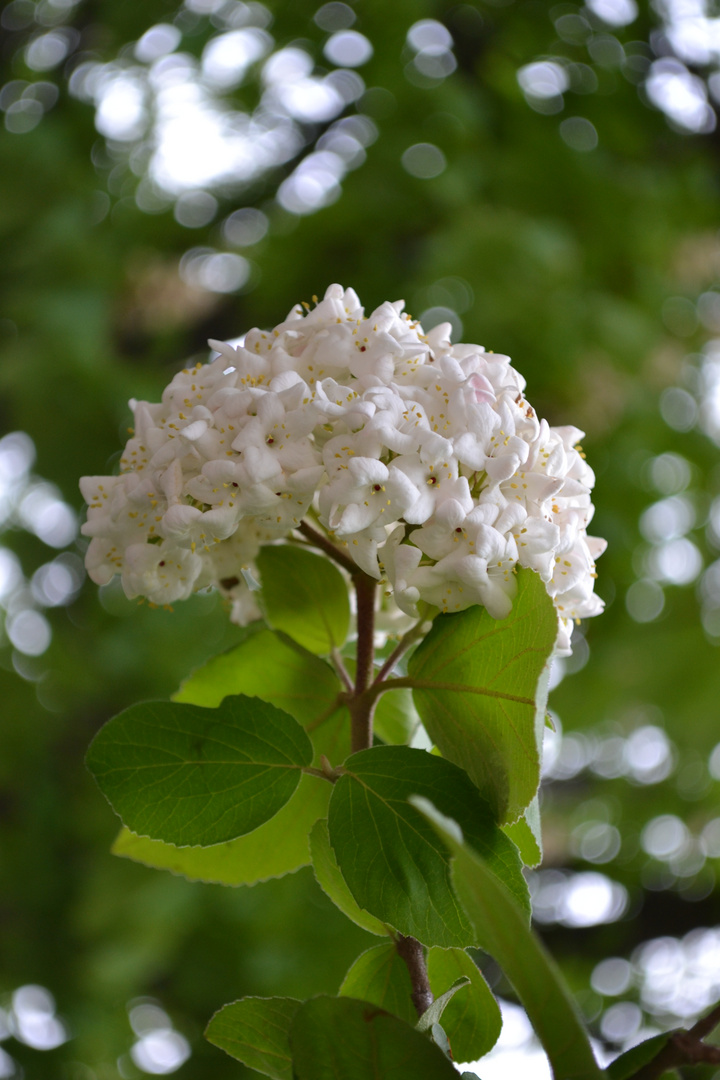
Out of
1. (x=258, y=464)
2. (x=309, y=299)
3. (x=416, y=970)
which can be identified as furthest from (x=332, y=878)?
(x=309, y=299)

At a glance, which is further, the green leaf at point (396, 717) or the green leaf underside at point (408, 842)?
the green leaf at point (396, 717)

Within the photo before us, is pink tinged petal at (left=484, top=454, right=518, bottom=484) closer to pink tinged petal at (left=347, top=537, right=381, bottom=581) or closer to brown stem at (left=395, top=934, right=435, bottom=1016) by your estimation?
pink tinged petal at (left=347, top=537, right=381, bottom=581)

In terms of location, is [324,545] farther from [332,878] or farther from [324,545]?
[332,878]

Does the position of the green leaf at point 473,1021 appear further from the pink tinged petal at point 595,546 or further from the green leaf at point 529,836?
the pink tinged petal at point 595,546

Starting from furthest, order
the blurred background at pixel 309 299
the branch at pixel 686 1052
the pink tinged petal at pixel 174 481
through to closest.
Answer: the blurred background at pixel 309 299 < the pink tinged petal at pixel 174 481 < the branch at pixel 686 1052

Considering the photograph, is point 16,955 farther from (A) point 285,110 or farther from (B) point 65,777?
(A) point 285,110

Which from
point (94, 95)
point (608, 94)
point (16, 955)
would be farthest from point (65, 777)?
point (608, 94)

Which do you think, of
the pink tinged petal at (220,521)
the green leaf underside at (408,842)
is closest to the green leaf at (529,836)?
the green leaf underside at (408,842)

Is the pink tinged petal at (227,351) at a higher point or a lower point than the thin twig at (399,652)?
higher
